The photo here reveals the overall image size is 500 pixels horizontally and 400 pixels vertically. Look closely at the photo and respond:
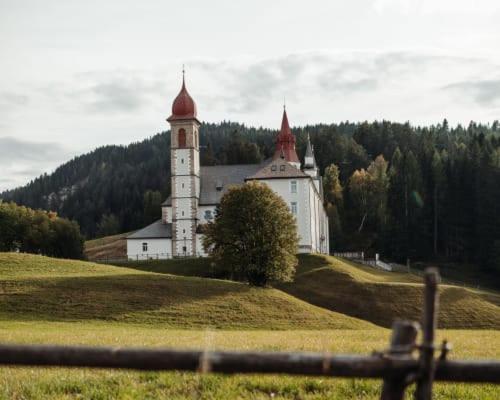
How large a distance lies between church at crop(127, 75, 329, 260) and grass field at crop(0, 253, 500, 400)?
8.59 m

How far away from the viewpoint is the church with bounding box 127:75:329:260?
88000mm

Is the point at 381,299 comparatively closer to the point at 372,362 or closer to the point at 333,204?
the point at 372,362

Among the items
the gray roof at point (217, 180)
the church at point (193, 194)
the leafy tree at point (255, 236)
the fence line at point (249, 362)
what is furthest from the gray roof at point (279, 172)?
the fence line at point (249, 362)

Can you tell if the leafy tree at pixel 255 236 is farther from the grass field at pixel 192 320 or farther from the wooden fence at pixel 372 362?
the wooden fence at pixel 372 362

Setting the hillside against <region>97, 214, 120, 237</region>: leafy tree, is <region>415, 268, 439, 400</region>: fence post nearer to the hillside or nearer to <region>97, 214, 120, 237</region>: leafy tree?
the hillside

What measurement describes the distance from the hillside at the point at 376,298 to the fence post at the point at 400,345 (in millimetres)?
54058

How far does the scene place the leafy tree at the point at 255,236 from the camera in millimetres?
65562

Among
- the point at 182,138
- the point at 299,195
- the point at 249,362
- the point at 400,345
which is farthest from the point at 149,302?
the point at 400,345

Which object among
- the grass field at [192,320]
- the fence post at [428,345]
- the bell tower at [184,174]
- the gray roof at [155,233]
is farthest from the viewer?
the gray roof at [155,233]

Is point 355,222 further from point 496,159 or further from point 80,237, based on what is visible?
point 80,237

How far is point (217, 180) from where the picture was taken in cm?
9738

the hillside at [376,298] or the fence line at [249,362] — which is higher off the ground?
the fence line at [249,362]

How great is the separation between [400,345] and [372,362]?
0.31 metres

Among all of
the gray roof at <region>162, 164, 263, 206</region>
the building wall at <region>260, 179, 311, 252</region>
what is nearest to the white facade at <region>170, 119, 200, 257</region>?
the gray roof at <region>162, 164, 263, 206</region>
